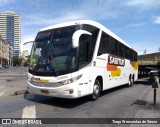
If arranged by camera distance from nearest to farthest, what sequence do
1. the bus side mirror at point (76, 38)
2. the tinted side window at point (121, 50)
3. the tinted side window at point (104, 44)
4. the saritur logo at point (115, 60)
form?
the bus side mirror at point (76, 38), the tinted side window at point (104, 44), the saritur logo at point (115, 60), the tinted side window at point (121, 50)

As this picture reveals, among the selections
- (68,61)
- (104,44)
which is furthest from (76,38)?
(104,44)

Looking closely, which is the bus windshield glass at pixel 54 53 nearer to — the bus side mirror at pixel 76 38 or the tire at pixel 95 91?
the bus side mirror at pixel 76 38

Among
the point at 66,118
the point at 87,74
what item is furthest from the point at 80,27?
the point at 66,118

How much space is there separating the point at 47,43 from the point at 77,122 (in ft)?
12.0

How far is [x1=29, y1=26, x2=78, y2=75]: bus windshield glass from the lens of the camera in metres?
8.18

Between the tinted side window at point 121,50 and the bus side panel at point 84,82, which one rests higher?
the tinted side window at point 121,50

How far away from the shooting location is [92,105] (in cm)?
893

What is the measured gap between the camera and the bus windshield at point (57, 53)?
8180 millimetres

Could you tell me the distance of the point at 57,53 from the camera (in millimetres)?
8367

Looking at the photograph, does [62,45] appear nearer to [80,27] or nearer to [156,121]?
[80,27]

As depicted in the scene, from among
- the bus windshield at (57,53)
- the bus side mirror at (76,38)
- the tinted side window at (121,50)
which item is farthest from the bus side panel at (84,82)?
the tinted side window at (121,50)

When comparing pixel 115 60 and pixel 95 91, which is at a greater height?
pixel 115 60

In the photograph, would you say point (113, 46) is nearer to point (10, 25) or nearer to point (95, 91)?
point (95, 91)

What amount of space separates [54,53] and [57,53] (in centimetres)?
12
